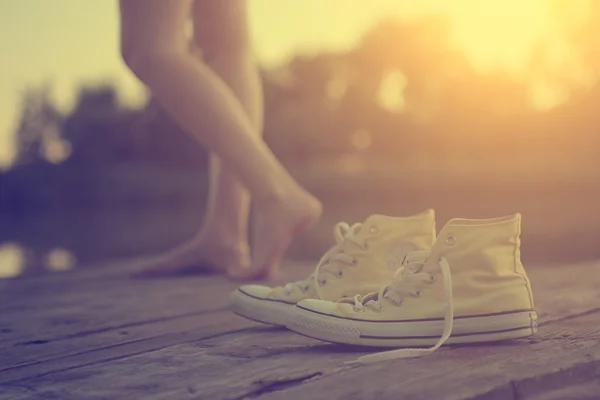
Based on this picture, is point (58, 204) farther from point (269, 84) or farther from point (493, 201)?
point (493, 201)

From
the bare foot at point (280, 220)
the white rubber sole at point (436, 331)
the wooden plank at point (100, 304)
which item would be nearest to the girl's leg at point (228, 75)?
the wooden plank at point (100, 304)

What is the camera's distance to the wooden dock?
1045 mm

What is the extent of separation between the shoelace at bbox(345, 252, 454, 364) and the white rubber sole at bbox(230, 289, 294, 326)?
168mm

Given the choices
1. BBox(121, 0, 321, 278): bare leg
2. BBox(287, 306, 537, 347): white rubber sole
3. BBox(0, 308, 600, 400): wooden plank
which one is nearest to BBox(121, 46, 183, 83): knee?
BBox(121, 0, 321, 278): bare leg

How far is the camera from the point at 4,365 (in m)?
1.29

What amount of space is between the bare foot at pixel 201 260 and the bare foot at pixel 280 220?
0.29 m

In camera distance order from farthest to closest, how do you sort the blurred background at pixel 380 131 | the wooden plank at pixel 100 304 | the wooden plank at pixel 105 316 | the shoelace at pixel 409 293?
the blurred background at pixel 380 131 < the wooden plank at pixel 100 304 < the wooden plank at pixel 105 316 < the shoelace at pixel 409 293

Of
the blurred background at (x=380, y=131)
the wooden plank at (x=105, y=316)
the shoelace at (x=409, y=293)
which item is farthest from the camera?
the blurred background at (x=380, y=131)

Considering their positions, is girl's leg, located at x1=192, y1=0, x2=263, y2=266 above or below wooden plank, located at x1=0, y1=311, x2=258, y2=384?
above

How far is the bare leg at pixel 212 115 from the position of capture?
2.04 m

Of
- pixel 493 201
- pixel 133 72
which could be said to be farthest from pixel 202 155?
pixel 133 72

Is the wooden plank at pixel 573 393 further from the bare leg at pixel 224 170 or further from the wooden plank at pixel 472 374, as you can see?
the bare leg at pixel 224 170

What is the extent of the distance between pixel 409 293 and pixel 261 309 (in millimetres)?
332

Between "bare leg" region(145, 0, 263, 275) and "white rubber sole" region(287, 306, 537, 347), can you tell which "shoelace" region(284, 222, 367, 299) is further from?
"bare leg" region(145, 0, 263, 275)
